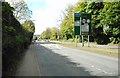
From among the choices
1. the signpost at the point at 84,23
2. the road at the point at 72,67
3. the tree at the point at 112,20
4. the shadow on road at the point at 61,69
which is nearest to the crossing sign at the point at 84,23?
the signpost at the point at 84,23

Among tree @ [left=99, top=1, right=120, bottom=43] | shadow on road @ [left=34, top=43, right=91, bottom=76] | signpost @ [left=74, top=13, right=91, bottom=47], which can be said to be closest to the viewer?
shadow on road @ [left=34, top=43, right=91, bottom=76]

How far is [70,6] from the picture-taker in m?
114

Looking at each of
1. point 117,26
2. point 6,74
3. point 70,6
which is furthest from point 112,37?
point 6,74

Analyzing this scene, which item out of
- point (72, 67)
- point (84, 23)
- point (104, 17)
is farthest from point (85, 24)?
point (72, 67)

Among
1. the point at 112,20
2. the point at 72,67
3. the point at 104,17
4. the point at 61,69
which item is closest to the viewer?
the point at 61,69

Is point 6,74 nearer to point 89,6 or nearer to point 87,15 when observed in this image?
point 87,15

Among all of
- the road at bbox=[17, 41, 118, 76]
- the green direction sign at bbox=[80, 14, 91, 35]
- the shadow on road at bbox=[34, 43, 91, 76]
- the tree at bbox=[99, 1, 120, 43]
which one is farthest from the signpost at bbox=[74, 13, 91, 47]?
the shadow on road at bbox=[34, 43, 91, 76]

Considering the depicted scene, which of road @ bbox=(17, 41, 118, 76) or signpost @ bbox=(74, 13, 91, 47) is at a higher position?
signpost @ bbox=(74, 13, 91, 47)

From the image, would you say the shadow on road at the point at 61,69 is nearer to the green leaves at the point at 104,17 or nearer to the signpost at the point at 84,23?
the signpost at the point at 84,23

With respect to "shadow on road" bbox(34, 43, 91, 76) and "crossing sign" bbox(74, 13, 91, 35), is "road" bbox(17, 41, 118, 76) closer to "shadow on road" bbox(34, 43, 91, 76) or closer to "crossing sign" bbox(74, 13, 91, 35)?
"shadow on road" bbox(34, 43, 91, 76)

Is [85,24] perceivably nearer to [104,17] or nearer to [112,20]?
[112,20]

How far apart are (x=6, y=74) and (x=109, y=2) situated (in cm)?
5429

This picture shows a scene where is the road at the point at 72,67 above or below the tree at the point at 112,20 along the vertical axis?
below

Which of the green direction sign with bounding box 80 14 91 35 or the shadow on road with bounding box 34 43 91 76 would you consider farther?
the green direction sign with bounding box 80 14 91 35
